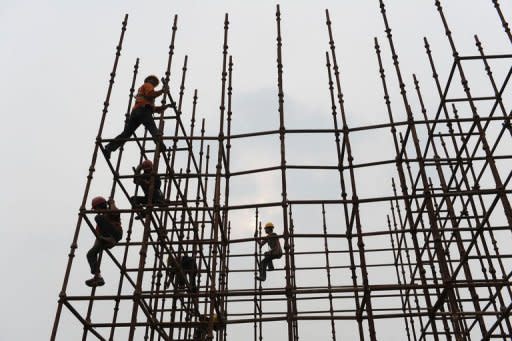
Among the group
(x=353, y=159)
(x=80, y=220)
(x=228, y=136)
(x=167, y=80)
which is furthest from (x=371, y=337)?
(x=167, y=80)

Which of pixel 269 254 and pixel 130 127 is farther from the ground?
pixel 130 127

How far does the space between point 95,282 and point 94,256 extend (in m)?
0.51

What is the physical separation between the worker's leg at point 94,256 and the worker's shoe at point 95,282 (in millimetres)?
188

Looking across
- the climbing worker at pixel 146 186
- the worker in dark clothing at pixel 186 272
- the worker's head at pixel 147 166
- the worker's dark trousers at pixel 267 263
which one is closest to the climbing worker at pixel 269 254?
the worker's dark trousers at pixel 267 263

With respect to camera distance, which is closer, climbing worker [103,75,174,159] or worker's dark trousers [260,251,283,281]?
climbing worker [103,75,174,159]

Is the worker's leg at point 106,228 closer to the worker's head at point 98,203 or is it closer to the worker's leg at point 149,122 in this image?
the worker's head at point 98,203

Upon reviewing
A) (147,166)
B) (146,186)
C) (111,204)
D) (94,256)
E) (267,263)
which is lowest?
(94,256)

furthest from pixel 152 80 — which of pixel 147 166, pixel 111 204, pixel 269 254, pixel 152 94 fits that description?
pixel 269 254

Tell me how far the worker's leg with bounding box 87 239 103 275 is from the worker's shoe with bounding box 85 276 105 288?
19 cm

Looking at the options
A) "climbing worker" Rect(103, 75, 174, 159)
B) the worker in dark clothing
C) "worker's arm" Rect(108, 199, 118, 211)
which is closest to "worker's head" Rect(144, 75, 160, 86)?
"climbing worker" Rect(103, 75, 174, 159)

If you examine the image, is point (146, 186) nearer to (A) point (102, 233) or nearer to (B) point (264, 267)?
(A) point (102, 233)

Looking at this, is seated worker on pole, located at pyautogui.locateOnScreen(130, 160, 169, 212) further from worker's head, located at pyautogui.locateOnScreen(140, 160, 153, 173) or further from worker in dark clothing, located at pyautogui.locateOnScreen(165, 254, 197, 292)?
worker in dark clothing, located at pyautogui.locateOnScreen(165, 254, 197, 292)

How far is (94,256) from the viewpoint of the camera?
9.29 meters

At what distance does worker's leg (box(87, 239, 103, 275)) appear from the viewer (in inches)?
363
